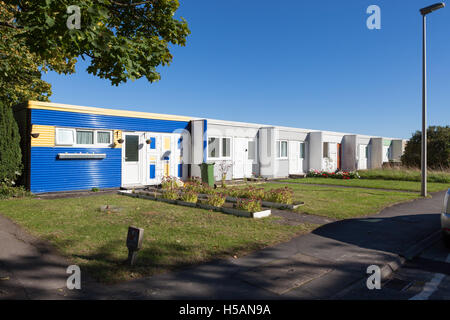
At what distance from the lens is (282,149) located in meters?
21.9

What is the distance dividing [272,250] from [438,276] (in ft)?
8.25

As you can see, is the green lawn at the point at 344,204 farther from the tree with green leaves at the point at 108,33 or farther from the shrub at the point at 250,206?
the tree with green leaves at the point at 108,33

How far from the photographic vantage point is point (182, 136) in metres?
17.0

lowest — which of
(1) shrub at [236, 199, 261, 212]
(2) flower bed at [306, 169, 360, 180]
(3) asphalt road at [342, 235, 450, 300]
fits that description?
(3) asphalt road at [342, 235, 450, 300]

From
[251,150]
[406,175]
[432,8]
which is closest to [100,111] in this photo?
[251,150]

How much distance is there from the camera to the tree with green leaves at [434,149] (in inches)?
901

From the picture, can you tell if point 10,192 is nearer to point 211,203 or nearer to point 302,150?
point 211,203

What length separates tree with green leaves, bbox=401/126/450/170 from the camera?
75.1 ft

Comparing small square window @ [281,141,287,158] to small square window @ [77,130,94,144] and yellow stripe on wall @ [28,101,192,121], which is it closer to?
yellow stripe on wall @ [28,101,192,121]

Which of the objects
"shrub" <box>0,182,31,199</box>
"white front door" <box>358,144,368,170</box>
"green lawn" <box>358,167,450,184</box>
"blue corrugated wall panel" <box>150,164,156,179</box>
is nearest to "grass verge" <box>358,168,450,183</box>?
"green lawn" <box>358,167,450,184</box>

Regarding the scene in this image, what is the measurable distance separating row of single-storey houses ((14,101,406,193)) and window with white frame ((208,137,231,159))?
0.06 metres

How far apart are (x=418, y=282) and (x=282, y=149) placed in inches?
695
